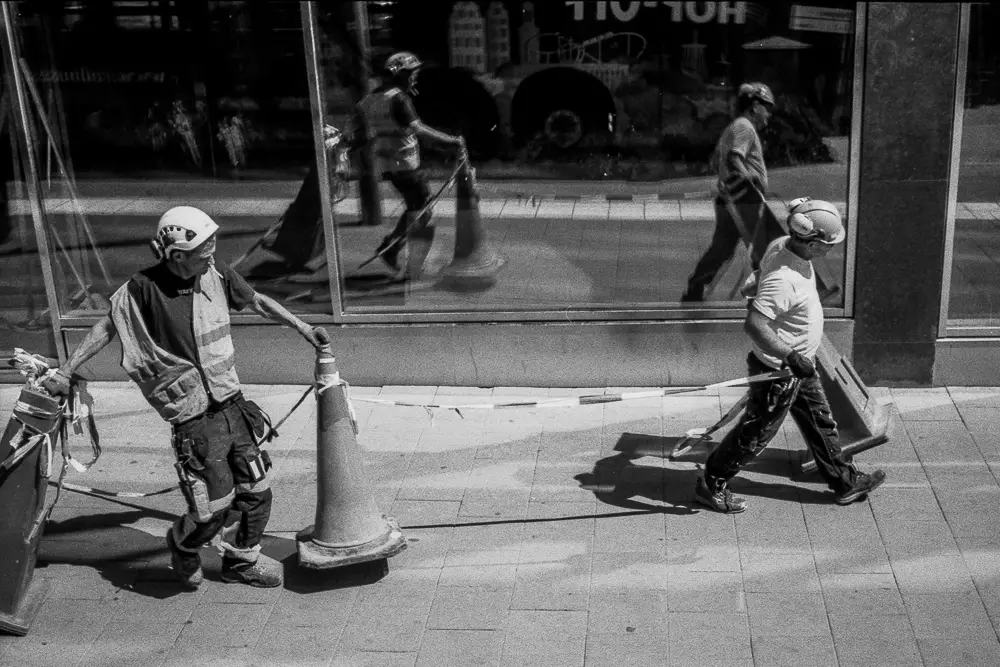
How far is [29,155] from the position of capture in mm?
7867

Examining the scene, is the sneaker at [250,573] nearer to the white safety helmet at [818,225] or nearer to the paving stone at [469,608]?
the paving stone at [469,608]

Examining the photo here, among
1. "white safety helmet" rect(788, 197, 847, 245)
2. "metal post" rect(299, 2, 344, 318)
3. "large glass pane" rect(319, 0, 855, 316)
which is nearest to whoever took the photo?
"white safety helmet" rect(788, 197, 847, 245)

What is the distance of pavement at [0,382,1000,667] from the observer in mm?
5035

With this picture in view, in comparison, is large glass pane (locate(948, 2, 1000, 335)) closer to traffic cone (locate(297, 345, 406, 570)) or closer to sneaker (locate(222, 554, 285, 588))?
traffic cone (locate(297, 345, 406, 570))

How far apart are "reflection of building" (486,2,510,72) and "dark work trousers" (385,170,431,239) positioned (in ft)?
2.87

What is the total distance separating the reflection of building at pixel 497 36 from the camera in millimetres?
7383

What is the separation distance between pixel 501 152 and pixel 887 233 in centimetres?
242

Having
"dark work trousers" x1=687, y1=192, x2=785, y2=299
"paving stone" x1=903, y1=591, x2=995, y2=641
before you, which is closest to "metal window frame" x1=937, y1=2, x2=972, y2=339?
"dark work trousers" x1=687, y1=192, x2=785, y2=299

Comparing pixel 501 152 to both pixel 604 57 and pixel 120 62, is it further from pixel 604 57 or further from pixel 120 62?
pixel 120 62

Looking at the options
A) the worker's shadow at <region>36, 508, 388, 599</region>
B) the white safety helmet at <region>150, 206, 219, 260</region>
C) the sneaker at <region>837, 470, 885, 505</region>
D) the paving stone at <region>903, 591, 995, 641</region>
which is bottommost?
the paving stone at <region>903, 591, 995, 641</region>

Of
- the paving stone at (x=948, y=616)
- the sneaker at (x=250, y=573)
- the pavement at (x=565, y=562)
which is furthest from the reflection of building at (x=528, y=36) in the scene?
the paving stone at (x=948, y=616)

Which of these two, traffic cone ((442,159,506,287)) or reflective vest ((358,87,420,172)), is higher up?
reflective vest ((358,87,420,172))

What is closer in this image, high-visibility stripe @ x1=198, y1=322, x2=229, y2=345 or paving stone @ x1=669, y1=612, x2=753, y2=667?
paving stone @ x1=669, y1=612, x2=753, y2=667

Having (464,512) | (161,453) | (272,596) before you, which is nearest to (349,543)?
(272,596)
